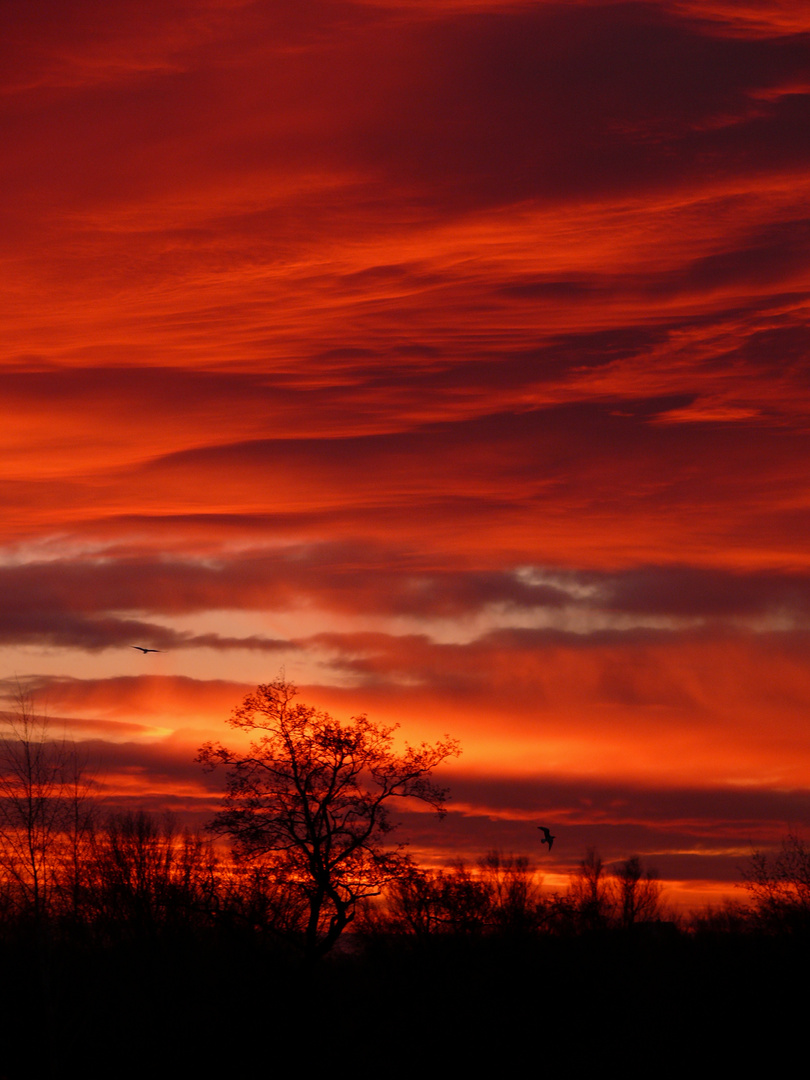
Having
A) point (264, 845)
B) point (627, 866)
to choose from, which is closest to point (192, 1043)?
point (264, 845)

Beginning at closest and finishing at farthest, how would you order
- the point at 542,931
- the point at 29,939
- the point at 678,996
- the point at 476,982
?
the point at 29,939 → the point at 476,982 → the point at 678,996 → the point at 542,931

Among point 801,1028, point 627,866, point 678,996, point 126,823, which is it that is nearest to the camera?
point 801,1028

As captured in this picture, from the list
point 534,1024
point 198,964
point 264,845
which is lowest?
point 534,1024

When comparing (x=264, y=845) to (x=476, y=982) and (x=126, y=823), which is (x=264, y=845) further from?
(x=476, y=982)

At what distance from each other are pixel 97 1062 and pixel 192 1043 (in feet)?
13.3

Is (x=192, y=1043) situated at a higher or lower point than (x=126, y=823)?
lower

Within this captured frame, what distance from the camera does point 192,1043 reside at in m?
52.0

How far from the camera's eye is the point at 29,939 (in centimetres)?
5544

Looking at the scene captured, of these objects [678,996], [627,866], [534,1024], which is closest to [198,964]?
[534,1024]

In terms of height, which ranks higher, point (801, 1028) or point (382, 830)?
point (382, 830)

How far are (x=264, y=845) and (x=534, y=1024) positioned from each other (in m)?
34.8

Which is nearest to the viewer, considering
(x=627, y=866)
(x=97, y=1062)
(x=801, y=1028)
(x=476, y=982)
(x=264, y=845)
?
(x=264, y=845)

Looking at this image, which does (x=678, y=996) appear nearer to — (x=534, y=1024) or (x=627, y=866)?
(x=534, y=1024)

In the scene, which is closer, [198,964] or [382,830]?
[382,830]
